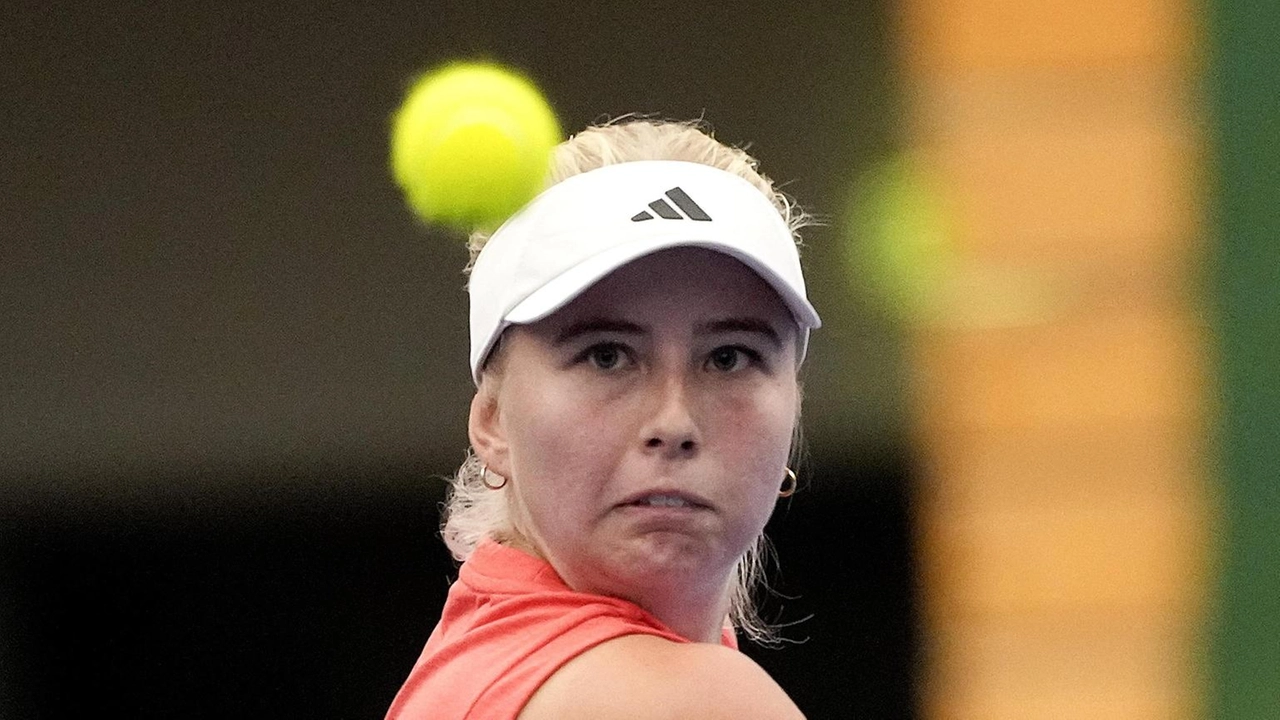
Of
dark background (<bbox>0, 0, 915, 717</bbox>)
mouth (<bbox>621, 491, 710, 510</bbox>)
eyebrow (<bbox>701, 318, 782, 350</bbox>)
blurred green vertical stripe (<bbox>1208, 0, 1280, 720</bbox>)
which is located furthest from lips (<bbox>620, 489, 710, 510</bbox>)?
dark background (<bbox>0, 0, 915, 717</bbox>)

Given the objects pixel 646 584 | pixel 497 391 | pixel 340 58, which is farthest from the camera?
pixel 340 58

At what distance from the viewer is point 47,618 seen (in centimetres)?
297

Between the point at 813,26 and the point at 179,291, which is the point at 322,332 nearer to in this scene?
the point at 179,291

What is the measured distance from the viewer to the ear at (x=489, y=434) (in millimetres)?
1357

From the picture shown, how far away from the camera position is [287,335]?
2.94 meters

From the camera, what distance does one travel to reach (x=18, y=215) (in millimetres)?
2918

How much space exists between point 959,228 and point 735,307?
55.6 inches

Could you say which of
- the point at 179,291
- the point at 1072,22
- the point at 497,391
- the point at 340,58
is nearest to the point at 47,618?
the point at 179,291

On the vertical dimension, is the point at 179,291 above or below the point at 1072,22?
below

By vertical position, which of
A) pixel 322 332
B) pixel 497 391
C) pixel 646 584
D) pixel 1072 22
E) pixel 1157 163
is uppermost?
pixel 1072 22

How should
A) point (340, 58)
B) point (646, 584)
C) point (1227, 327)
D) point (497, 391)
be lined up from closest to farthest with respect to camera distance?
point (646, 584), point (497, 391), point (1227, 327), point (340, 58)

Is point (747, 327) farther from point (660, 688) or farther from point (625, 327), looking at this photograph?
point (660, 688)

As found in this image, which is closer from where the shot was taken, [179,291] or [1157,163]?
[1157,163]

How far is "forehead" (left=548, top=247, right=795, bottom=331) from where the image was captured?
1266 mm
